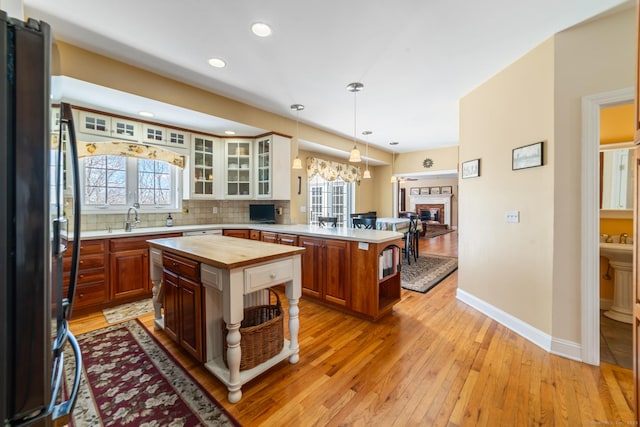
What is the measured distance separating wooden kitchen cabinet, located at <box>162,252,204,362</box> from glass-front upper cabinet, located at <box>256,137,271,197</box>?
232cm

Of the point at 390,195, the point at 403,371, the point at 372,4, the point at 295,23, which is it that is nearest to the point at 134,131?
the point at 295,23

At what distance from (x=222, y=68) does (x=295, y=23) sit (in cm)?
109

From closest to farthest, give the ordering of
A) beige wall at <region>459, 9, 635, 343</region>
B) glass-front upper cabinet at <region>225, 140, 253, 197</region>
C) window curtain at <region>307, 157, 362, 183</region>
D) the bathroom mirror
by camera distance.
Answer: beige wall at <region>459, 9, 635, 343</region>
the bathroom mirror
glass-front upper cabinet at <region>225, 140, 253, 197</region>
window curtain at <region>307, 157, 362, 183</region>

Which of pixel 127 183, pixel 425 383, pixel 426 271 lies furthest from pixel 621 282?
pixel 127 183

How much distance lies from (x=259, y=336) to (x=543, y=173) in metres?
2.67

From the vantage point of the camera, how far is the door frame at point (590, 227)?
1.96m

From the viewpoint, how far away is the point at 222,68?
8.93ft

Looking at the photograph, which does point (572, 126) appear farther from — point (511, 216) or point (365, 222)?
point (365, 222)

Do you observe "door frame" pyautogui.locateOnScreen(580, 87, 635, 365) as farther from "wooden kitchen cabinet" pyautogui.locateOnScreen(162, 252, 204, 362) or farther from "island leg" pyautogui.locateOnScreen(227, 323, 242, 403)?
"wooden kitchen cabinet" pyautogui.locateOnScreen(162, 252, 204, 362)

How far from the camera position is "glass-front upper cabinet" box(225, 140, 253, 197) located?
4418mm

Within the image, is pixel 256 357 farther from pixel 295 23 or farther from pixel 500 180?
pixel 500 180

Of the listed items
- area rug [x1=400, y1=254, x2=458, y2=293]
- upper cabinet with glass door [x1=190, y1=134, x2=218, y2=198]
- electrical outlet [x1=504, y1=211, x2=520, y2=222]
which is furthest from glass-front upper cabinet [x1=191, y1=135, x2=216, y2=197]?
electrical outlet [x1=504, y1=211, x2=520, y2=222]

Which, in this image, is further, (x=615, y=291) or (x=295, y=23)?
(x=615, y=291)

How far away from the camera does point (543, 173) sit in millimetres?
2223
